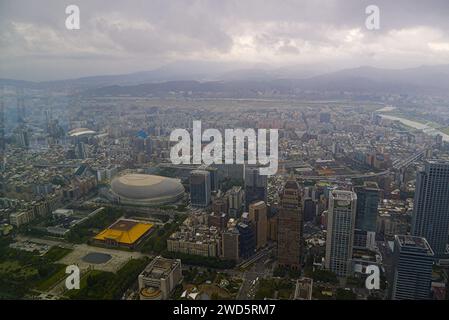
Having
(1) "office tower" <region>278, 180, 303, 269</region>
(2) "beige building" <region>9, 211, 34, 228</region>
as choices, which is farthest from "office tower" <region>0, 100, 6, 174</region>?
(1) "office tower" <region>278, 180, 303, 269</region>

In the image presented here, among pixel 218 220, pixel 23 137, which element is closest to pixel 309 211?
pixel 218 220

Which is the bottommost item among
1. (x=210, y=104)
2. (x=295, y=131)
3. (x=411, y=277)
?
(x=411, y=277)

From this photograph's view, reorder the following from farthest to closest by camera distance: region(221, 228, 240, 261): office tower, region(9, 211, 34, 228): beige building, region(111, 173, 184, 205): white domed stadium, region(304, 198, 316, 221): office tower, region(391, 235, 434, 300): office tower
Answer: region(111, 173, 184, 205): white domed stadium
region(304, 198, 316, 221): office tower
region(9, 211, 34, 228): beige building
region(221, 228, 240, 261): office tower
region(391, 235, 434, 300): office tower

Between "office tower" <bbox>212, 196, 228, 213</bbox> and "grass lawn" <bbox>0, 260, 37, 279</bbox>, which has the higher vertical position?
"office tower" <bbox>212, 196, 228, 213</bbox>

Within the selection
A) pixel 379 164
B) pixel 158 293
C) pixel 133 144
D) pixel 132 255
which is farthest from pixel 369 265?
pixel 133 144

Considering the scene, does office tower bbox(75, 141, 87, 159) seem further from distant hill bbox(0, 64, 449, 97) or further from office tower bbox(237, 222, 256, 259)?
office tower bbox(237, 222, 256, 259)
